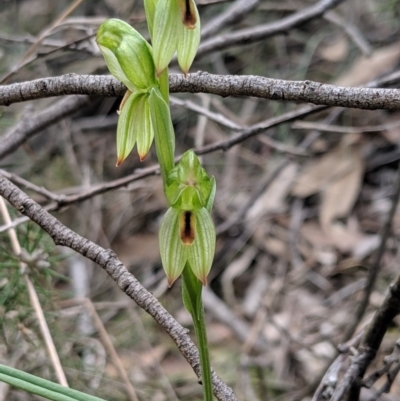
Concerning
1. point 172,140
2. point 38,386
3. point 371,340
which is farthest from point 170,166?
point 371,340

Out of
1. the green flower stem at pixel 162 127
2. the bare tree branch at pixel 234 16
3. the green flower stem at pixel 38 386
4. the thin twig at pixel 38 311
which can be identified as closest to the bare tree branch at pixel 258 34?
the bare tree branch at pixel 234 16

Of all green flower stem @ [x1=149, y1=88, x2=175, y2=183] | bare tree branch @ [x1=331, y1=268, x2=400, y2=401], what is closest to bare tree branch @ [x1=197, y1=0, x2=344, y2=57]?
bare tree branch @ [x1=331, y1=268, x2=400, y2=401]

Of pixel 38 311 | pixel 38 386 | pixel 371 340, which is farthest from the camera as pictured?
pixel 38 311

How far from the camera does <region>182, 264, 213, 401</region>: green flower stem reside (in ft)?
2.01

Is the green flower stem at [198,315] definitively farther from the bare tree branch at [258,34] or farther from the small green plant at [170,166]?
the bare tree branch at [258,34]

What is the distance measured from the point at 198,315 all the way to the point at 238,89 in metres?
0.24

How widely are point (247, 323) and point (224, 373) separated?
0.94 feet

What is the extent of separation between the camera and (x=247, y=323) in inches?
88.4

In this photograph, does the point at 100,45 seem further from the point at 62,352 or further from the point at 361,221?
the point at 361,221

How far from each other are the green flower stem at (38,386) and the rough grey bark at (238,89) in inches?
12.7

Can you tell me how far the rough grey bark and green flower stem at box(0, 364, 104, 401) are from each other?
32 centimetres

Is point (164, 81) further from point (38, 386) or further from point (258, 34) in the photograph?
point (258, 34)

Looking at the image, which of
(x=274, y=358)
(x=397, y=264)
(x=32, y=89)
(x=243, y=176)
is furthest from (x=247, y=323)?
(x=32, y=89)

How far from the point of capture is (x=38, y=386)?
0.60m
